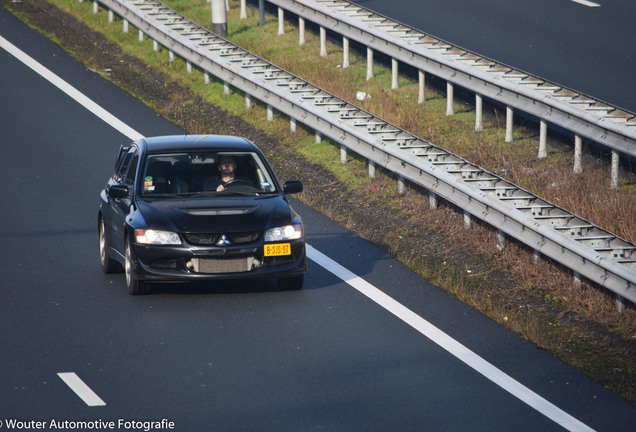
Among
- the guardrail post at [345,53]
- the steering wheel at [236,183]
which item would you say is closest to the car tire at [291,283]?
the steering wheel at [236,183]

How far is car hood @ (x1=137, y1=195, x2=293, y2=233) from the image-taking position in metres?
11.1

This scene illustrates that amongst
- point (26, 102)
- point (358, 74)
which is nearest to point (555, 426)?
point (358, 74)

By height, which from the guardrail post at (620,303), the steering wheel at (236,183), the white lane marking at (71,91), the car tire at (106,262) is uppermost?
the steering wheel at (236,183)

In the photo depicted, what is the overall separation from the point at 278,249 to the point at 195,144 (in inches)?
80.3

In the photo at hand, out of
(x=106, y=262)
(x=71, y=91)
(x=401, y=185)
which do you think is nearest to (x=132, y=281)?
(x=106, y=262)

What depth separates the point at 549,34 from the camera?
23719 mm

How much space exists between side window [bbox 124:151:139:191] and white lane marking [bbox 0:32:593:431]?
223 centimetres

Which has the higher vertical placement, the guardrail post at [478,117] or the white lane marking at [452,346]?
the white lane marking at [452,346]

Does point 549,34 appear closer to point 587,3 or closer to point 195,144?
point 587,3

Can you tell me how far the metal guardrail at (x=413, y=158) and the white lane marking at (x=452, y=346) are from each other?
1593mm

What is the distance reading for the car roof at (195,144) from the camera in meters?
12.5

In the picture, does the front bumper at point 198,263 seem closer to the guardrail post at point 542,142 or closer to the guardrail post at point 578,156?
the guardrail post at point 578,156

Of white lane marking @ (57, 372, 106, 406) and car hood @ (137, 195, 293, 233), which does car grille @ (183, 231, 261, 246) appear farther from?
white lane marking @ (57, 372, 106, 406)

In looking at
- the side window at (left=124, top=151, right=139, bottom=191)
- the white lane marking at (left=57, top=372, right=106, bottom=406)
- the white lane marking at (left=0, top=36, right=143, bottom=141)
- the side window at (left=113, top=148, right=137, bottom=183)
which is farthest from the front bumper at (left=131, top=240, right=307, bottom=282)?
the white lane marking at (left=0, top=36, right=143, bottom=141)
